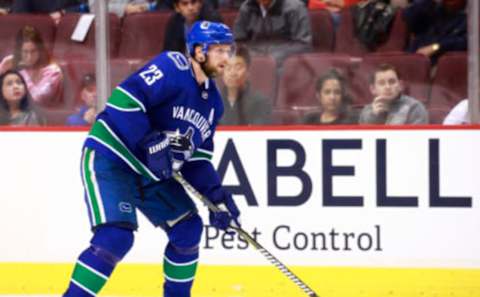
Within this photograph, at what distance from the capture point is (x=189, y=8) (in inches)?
229

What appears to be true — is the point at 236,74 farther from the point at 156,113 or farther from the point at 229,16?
the point at 156,113

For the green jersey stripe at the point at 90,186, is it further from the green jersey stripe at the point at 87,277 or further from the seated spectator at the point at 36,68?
the seated spectator at the point at 36,68

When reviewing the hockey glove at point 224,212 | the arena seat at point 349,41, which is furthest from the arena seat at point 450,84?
the hockey glove at point 224,212

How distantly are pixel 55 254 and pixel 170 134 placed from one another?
1341 millimetres

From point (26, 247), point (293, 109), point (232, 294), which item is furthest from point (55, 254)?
point (293, 109)

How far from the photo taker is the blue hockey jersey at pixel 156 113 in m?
4.62

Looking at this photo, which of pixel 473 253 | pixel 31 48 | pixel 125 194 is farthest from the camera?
pixel 31 48

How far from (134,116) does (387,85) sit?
4.91ft

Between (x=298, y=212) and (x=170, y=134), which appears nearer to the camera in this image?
(x=170, y=134)

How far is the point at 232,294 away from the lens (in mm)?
5742

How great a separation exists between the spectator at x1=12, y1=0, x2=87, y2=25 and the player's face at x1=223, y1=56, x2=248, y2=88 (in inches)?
28.4

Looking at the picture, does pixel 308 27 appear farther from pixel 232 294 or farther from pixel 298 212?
pixel 232 294

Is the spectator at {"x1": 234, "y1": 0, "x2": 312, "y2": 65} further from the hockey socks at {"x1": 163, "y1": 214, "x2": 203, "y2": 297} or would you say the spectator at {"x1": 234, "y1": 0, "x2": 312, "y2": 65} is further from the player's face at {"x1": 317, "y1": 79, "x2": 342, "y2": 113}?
the hockey socks at {"x1": 163, "y1": 214, "x2": 203, "y2": 297}

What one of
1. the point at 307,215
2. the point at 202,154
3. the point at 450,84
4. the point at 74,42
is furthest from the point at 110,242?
the point at 450,84
